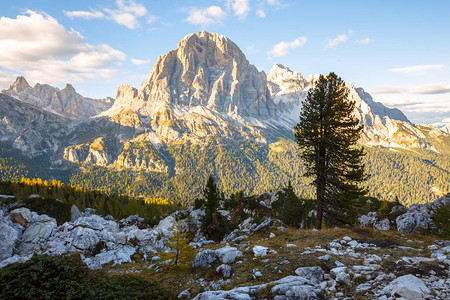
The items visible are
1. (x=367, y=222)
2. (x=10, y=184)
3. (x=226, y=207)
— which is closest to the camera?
(x=367, y=222)

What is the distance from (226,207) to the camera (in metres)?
78.0

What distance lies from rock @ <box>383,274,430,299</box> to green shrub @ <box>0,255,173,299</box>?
882 centimetres

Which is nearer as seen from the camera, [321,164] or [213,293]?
[213,293]

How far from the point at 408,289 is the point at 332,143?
18.1 meters

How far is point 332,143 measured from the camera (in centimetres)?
2367

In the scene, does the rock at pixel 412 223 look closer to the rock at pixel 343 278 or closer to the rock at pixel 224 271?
the rock at pixel 343 278

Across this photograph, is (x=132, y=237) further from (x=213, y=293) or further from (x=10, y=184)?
(x=10, y=184)

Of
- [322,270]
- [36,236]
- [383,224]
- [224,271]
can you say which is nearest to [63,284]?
[224,271]

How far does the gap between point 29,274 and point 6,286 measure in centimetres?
97

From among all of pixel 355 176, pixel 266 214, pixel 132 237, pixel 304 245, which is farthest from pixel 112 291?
pixel 266 214

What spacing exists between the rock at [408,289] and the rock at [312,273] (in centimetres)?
306

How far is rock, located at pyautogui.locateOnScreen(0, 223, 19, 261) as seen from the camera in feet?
118

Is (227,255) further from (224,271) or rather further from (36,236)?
(36,236)

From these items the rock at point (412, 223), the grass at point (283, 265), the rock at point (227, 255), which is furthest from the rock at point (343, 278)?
the rock at point (412, 223)
